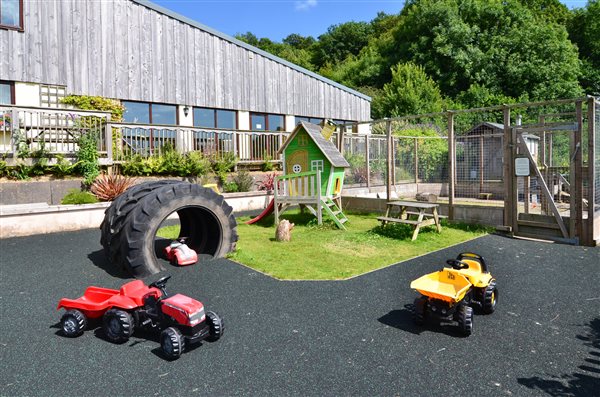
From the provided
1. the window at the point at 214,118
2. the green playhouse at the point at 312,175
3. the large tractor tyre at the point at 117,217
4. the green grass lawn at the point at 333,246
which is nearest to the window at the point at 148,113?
the window at the point at 214,118

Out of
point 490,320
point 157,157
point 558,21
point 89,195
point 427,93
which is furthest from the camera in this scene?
point 558,21

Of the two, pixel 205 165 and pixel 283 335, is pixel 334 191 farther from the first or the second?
pixel 283 335

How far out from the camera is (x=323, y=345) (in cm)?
391

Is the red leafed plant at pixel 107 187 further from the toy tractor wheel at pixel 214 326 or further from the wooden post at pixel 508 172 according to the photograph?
the wooden post at pixel 508 172

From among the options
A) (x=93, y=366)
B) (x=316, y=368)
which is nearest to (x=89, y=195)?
(x=93, y=366)

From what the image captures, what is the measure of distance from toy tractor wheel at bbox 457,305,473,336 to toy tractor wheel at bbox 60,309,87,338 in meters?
3.81

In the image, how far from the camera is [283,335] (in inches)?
163

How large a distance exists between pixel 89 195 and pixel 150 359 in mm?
8641

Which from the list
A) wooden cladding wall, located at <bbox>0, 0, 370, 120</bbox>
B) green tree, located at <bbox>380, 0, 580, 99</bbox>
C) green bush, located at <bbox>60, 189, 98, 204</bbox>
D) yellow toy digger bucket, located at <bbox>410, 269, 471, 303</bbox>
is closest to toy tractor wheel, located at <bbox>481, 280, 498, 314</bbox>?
yellow toy digger bucket, located at <bbox>410, 269, 471, 303</bbox>

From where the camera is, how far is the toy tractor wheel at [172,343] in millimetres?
3635

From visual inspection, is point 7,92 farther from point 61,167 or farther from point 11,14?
point 61,167

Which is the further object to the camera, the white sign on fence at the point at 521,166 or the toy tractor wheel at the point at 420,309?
the white sign on fence at the point at 521,166

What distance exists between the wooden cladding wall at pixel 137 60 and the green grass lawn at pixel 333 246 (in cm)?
834

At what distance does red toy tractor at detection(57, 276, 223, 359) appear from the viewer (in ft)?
12.4
